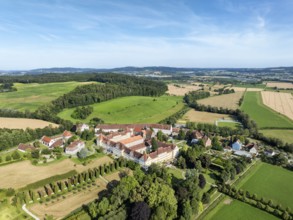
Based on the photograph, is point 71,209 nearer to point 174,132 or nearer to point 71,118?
point 174,132

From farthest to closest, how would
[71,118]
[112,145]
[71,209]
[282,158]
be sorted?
[71,118], [112,145], [282,158], [71,209]

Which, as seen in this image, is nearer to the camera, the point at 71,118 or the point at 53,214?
the point at 53,214

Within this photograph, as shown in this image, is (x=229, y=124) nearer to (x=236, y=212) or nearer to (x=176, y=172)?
(x=176, y=172)

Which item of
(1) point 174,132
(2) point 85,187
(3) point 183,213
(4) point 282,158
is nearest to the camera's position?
(3) point 183,213

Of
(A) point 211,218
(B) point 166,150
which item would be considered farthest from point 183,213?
(B) point 166,150

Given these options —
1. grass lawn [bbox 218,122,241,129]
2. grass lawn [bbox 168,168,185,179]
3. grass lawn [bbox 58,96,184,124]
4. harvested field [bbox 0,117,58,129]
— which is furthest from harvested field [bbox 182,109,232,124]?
harvested field [bbox 0,117,58,129]

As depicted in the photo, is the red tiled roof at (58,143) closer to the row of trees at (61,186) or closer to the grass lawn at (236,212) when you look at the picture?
the row of trees at (61,186)
